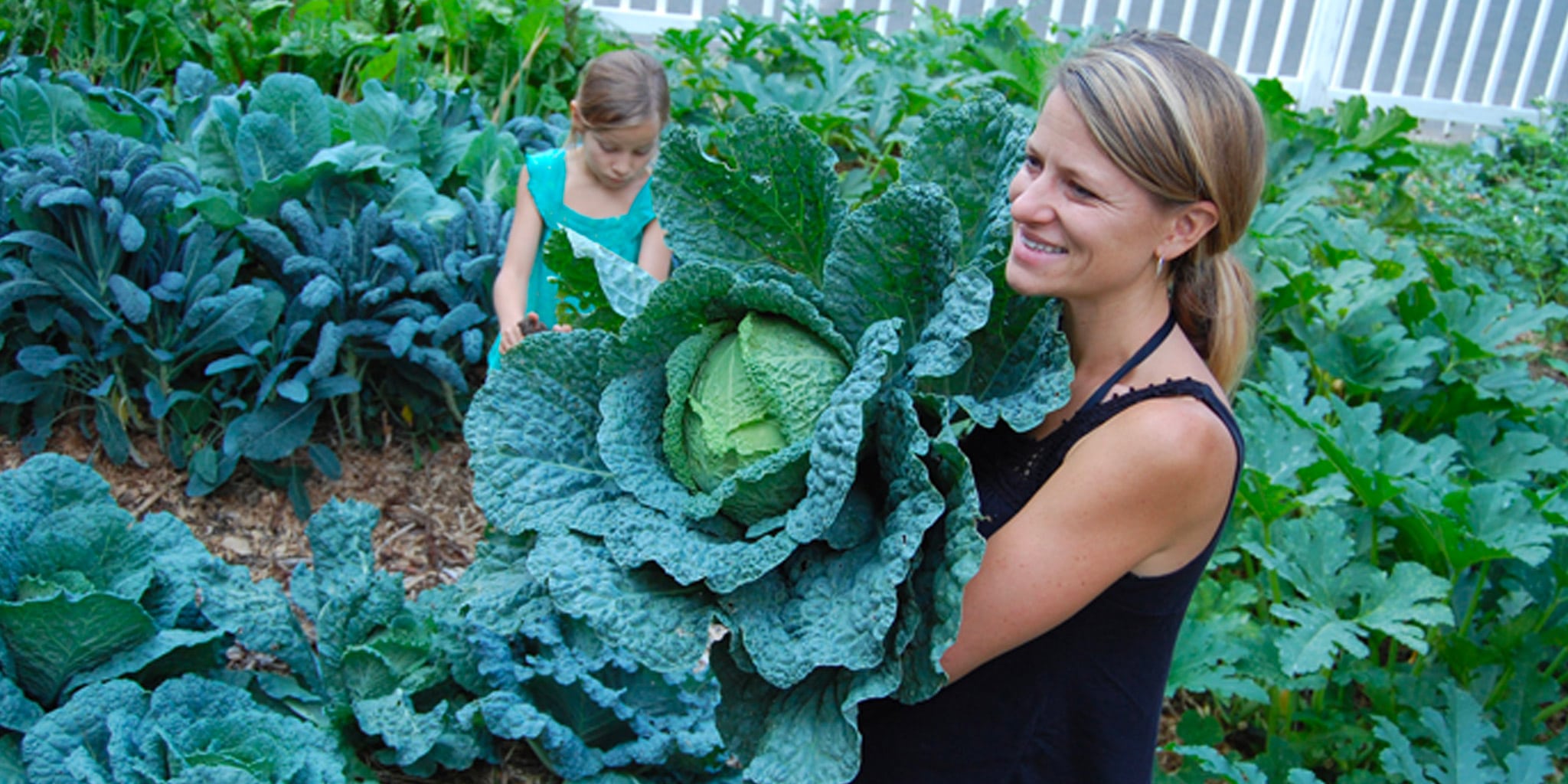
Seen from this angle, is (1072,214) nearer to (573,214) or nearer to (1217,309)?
(1217,309)

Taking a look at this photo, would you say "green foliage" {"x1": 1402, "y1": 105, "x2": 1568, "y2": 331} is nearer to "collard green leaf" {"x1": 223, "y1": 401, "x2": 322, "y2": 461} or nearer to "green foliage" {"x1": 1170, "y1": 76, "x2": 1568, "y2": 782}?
"green foliage" {"x1": 1170, "y1": 76, "x2": 1568, "y2": 782}

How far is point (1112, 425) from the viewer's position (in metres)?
1.19

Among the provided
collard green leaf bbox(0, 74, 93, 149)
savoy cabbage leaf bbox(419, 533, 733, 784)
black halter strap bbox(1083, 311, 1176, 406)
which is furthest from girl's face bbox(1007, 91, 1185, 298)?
collard green leaf bbox(0, 74, 93, 149)

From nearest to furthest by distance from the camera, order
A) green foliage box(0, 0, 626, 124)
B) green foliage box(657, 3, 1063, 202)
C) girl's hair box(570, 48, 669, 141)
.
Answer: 1. girl's hair box(570, 48, 669, 141)
2. green foliage box(0, 0, 626, 124)
3. green foliage box(657, 3, 1063, 202)

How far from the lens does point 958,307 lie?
113cm

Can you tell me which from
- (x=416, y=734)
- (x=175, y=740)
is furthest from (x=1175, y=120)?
(x=175, y=740)

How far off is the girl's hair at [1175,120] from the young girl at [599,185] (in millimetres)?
1564

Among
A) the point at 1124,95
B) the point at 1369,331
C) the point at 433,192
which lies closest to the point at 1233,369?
the point at 1124,95

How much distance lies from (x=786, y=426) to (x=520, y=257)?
1.75 m

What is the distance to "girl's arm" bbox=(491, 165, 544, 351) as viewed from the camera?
2688 millimetres

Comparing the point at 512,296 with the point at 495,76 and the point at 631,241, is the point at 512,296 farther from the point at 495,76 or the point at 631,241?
the point at 495,76

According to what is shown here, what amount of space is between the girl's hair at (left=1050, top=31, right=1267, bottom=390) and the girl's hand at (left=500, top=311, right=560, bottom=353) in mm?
823

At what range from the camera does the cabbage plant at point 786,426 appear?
1.11 meters

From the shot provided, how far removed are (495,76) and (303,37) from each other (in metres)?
0.68
